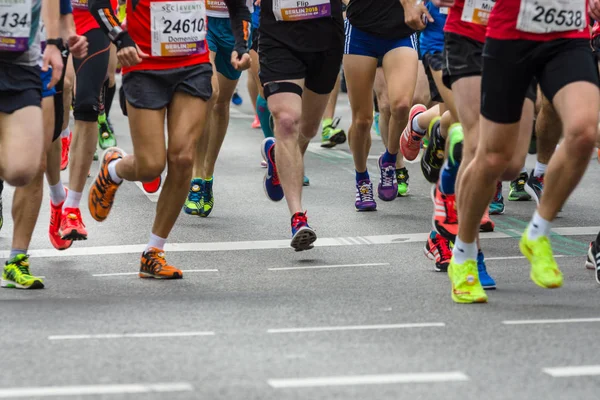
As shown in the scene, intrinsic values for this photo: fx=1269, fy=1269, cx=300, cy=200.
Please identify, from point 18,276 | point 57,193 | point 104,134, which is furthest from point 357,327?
point 104,134

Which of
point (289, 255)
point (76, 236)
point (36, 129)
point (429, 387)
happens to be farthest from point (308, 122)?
point (429, 387)

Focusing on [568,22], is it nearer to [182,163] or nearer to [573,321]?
[573,321]

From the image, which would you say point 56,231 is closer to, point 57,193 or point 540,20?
point 57,193

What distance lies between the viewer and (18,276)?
6746 mm

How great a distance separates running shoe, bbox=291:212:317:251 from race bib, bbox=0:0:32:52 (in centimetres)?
205

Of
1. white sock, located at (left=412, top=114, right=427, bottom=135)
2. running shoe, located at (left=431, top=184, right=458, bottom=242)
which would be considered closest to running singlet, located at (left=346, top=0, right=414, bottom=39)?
white sock, located at (left=412, top=114, right=427, bottom=135)

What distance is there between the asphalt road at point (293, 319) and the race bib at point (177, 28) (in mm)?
1275

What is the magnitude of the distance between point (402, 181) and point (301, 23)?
2809mm

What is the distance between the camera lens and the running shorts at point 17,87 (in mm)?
6285

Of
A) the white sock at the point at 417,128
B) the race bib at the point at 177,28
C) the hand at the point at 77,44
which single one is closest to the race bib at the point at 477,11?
the race bib at the point at 177,28

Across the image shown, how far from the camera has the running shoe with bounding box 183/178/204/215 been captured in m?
9.45

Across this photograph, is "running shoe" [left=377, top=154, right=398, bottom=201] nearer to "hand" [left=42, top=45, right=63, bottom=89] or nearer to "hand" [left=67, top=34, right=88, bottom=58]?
"hand" [left=67, top=34, right=88, bottom=58]

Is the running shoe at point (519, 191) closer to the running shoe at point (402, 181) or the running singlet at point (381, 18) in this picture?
the running shoe at point (402, 181)

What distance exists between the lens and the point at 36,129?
6.31 m
